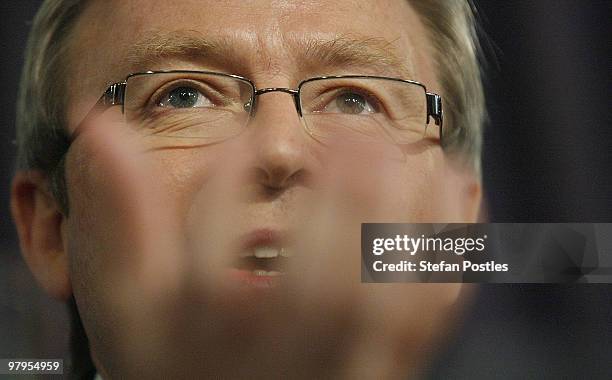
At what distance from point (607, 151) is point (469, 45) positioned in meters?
0.34

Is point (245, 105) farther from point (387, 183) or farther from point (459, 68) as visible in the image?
point (459, 68)

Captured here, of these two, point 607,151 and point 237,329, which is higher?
point 607,151

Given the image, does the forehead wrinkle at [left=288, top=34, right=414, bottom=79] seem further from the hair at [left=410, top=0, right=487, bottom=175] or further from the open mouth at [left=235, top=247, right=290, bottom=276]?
the open mouth at [left=235, top=247, right=290, bottom=276]

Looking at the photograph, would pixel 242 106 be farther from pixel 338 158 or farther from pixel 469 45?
pixel 469 45

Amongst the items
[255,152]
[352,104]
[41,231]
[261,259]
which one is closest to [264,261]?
[261,259]

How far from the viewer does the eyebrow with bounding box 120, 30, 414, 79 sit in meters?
1.38

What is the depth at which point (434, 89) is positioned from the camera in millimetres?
1474

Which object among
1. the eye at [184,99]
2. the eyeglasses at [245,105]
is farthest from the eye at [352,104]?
the eye at [184,99]

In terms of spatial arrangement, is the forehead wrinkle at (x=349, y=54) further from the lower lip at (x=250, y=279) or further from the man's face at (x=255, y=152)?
the lower lip at (x=250, y=279)

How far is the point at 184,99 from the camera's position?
1408 mm

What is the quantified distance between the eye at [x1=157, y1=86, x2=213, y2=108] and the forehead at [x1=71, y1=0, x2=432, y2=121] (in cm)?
5

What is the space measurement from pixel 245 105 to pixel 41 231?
0.48 meters

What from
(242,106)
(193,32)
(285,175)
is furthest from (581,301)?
(193,32)

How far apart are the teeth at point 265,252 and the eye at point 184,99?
0.28 m
